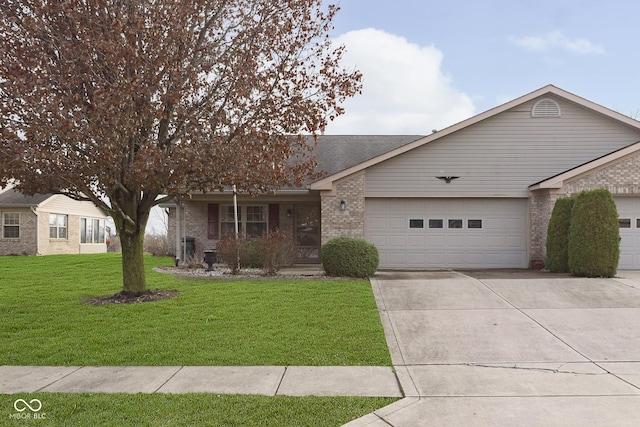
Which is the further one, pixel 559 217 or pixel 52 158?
pixel 559 217

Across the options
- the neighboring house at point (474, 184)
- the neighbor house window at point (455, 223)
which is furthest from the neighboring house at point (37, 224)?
the neighbor house window at point (455, 223)

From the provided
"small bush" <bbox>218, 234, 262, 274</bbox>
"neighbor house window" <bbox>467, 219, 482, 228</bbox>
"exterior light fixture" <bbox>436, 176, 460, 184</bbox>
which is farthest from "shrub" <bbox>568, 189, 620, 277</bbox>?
"small bush" <bbox>218, 234, 262, 274</bbox>

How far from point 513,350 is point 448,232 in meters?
8.56

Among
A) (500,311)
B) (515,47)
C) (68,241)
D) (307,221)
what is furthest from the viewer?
(68,241)

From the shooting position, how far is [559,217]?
12977 millimetres

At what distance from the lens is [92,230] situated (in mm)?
31312

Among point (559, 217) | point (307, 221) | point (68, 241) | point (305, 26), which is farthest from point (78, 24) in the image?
point (68, 241)

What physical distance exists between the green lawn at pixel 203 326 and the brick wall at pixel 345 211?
296 cm

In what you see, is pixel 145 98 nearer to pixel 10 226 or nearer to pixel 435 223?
pixel 435 223

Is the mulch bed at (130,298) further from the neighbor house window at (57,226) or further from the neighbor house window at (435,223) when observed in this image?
the neighbor house window at (57,226)

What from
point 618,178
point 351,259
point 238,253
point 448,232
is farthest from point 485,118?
point 238,253

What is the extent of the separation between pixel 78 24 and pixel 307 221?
431 inches

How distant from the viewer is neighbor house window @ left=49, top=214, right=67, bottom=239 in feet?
84.3

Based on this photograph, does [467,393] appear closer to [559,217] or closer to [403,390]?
[403,390]
